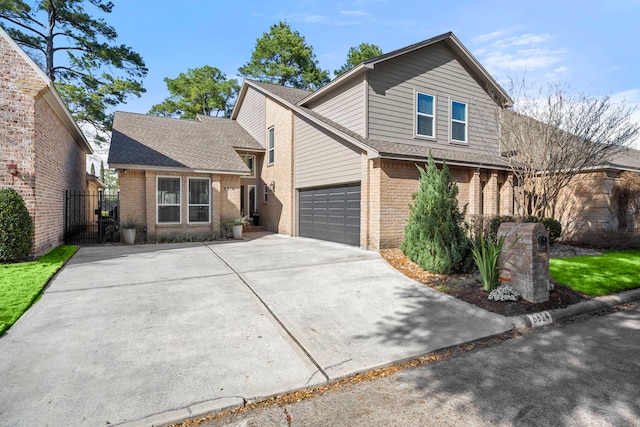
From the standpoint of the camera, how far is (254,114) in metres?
19.0

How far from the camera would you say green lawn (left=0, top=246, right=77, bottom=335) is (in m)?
4.73

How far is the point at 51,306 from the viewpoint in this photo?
512cm

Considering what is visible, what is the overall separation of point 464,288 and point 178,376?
5.26 meters

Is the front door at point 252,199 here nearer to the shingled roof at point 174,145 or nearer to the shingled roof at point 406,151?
the shingled roof at point 174,145

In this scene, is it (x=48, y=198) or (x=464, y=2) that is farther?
(x=48, y=198)

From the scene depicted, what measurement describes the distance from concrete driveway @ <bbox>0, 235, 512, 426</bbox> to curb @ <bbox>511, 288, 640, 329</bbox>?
43 centimetres

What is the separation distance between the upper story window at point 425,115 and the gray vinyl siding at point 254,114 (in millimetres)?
9080

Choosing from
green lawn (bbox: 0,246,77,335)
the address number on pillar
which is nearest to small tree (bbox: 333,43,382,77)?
green lawn (bbox: 0,246,77,335)

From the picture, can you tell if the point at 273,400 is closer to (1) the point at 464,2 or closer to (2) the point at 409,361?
(2) the point at 409,361

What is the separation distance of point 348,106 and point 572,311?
8973 mm

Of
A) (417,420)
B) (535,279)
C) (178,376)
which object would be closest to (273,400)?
(178,376)

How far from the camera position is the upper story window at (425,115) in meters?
12.0

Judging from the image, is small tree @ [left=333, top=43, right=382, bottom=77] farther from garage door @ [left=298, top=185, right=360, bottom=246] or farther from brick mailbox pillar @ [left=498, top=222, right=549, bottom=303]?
brick mailbox pillar @ [left=498, top=222, right=549, bottom=303]

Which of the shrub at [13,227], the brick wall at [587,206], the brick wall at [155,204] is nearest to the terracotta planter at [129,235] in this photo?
the brick wall at [155,204]
